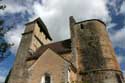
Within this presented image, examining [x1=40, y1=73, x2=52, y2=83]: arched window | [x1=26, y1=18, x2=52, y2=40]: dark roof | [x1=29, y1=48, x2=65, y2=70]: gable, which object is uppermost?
[x1=26, y1=18, x2=52, y2=40]: dark roof

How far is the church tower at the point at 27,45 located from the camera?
24.4 meters

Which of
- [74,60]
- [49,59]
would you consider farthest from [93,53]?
[49,59]

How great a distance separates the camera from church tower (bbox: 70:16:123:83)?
20.7m

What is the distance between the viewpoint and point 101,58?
2202 cm

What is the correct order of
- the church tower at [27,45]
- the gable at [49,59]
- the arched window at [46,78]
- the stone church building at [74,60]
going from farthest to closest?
the church tower at [27,45]
the gable at [49,59]
the arched window at [46,78]
the stone church building at [74,60]

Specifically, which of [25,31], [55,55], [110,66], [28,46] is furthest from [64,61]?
[25,31]

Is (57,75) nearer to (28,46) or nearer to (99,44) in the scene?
(99,44)

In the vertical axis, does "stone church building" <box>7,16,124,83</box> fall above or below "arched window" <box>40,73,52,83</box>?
above

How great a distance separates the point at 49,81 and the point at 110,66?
7.34 m

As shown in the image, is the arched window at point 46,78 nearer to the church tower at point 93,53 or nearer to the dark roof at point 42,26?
the church tower at point 93,53

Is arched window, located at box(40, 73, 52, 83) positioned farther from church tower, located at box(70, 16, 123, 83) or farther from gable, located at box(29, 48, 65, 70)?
church tower, located at box(70, 16, 123, 83)

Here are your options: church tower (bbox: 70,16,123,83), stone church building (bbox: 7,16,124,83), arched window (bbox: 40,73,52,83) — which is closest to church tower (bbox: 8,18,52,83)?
stone church building (bbox: 7,16,124,83)

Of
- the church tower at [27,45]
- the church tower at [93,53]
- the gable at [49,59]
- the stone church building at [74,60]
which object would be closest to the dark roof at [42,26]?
the church tower at [27,45]

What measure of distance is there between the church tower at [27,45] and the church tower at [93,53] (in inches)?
256
